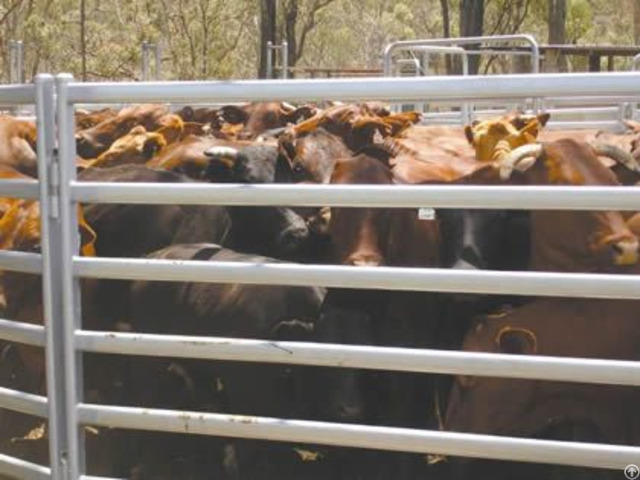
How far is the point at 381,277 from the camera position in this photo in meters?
3.69

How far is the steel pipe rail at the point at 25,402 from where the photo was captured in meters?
4.16

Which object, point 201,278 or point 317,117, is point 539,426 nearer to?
A: point 201,278

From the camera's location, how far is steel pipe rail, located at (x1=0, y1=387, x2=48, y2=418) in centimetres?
416

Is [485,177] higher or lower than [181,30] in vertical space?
lower

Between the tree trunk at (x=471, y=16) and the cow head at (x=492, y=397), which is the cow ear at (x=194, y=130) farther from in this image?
the tree trunk at (x=471, y=16)

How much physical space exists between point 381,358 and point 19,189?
1.62 metres

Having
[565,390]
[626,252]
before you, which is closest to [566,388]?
[565,390]

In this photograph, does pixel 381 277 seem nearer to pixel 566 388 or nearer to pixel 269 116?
pixel 566 388

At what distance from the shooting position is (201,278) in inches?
154

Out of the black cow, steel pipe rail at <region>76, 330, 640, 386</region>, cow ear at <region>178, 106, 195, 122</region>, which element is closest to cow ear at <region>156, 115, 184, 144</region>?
cow ear at <region>178, 106, 195, 122</region>

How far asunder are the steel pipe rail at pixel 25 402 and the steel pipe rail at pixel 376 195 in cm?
83

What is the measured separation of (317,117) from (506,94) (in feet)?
15.1

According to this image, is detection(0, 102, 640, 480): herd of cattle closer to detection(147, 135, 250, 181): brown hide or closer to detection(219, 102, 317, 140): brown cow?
detection(147, 135, 250, 181): brown hide

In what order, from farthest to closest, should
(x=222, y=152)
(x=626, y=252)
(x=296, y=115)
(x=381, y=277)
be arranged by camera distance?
(x=296, y=115) < (x=222, y=152) < (x=626, y=252) < (x=381, y=277)
